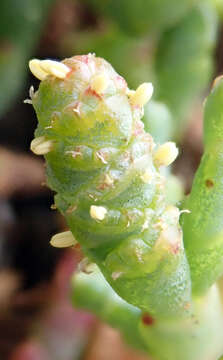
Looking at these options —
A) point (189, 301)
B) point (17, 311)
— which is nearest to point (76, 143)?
point (189, 301)

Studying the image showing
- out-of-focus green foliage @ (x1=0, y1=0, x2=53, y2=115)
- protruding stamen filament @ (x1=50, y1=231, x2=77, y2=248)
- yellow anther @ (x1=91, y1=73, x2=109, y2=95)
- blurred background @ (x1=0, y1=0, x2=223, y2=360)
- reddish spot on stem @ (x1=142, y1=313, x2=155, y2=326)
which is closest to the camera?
yellow anther @ (x1=91, y1=73, x2=109, y2=95)

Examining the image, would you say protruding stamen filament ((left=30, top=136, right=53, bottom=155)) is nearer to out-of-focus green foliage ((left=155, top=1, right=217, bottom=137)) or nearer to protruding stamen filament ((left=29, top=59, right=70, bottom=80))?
protruding stamen filament ((left=29, top=59, right=70, bottom=80))

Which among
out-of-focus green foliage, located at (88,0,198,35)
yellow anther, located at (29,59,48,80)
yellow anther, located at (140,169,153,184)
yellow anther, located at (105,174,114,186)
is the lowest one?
out-of-focus green foliage, located at (88,0,198,35)

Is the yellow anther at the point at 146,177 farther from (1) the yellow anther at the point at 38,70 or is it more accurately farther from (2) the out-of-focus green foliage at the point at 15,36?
(2) the out-of-focus green foliage at the point at 15,36

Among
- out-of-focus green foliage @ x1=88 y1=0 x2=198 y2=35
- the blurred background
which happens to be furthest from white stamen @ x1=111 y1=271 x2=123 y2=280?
out-of-focus green foliage @ x1=88 y1=0 x2=198 y2=35

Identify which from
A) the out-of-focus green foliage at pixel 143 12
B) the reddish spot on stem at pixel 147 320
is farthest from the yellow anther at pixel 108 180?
the out-of-focus green foliage at pixel 143 12

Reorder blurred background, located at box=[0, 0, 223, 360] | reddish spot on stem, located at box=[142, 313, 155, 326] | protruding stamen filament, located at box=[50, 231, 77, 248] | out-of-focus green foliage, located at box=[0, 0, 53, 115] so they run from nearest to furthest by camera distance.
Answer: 1. protruding stamen filament, located at box=[50, 231, 77, 248]
2. reddish spot on stem, located at box=[142, 313, 155, 326]
3. blurred background, located at box=[0, 0, 223, 360]
4. out-of-focus green foliage, located at box=[0, 0, 53, 115]
